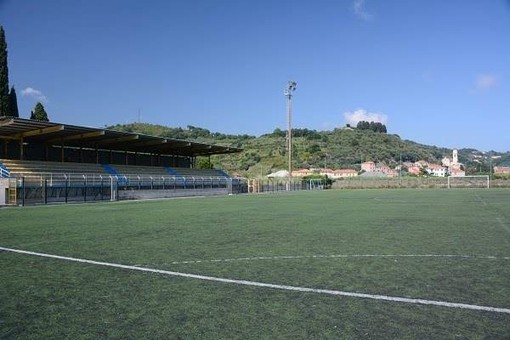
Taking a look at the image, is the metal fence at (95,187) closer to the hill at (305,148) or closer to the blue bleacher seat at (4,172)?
the blue bleacher seat at (4,172)

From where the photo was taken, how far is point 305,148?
140m

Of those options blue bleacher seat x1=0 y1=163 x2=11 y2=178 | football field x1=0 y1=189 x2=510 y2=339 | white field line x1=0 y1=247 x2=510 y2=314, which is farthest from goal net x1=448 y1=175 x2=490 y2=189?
white field line x1=0 y1=247 x2=510 y2=314

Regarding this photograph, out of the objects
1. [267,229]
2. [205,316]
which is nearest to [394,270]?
[205,316]

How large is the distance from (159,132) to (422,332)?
134748 mm

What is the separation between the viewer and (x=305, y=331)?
12.3ft

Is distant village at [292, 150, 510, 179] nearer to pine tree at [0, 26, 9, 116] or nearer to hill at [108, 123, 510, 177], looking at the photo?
hill at [108, 123, 510, 177]

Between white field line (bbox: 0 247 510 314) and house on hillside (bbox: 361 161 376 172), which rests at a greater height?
house on hillside (bbox: 361 161 376 172)

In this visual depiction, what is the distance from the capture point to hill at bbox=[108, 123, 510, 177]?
114625mm

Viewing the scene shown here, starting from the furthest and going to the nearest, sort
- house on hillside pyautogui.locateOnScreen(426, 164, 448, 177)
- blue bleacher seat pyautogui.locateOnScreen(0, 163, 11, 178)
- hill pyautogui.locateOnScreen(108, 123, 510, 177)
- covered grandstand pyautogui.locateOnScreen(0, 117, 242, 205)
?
house on hillside pyautogui.locateOnScreen(426, 164, 448, 177)
hill pyautogui.locateOnScreen(108, 123, 510, 177)
covered grandstand pyautogui.locateOnScreen(0, 117, 242, 205)
blue bleacher seat pyautogui.locateOnScreen(0, 163, 11, 178)

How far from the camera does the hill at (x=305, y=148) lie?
114625 millimetres

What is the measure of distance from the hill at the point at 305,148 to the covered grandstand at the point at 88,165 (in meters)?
57.8

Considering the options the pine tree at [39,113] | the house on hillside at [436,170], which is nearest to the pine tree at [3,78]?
the pine tree at [39,113]

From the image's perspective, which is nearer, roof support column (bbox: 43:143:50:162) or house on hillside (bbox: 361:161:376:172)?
roof support column (bbox: 43:143:50:162)

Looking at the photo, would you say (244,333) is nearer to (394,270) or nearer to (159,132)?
(394,270)
